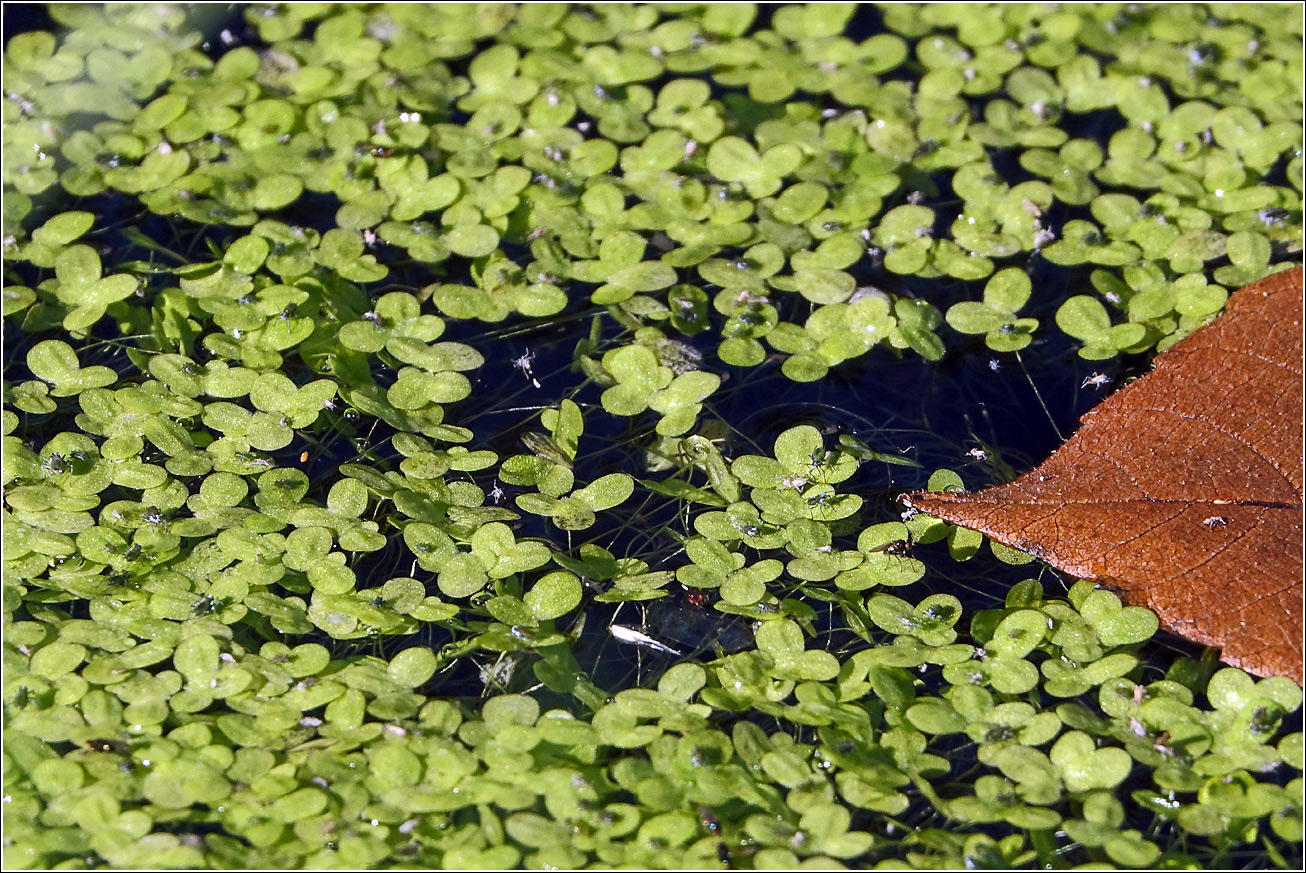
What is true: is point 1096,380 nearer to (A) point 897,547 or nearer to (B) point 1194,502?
(B) point 1194,502

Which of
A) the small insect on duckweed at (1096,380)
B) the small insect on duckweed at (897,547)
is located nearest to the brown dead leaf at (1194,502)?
the small insect on duckweed at (897,547)

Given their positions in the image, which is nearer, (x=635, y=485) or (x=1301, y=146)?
(x=635, y=485)

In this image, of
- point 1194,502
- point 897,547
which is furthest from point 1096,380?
point 897,547

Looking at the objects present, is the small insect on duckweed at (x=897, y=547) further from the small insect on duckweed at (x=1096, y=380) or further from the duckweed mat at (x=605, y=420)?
the small insect on duckweed at (x=1096, y=380)

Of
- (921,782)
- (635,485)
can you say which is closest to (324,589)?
(635,485)

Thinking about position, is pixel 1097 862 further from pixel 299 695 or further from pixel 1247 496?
pixel 299 695

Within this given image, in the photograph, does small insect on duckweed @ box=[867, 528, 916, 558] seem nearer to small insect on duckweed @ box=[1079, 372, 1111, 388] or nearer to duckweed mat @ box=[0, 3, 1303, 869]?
duckweed mat @ box=[0, 3, 1303, 869]

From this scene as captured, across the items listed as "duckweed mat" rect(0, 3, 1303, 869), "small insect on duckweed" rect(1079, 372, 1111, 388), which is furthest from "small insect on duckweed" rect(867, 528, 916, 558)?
"small insect on duckweed" rect(1079, 372, 1111, 388)

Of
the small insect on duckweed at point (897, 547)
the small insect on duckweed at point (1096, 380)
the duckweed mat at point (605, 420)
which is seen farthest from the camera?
the small insect on duckweed at point (1096, 380)
